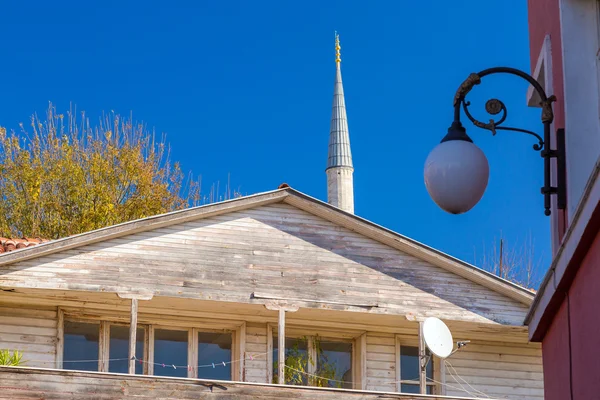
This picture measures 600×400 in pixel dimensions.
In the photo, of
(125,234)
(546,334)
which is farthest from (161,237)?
(546,334)

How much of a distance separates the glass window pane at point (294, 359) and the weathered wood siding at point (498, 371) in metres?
2.72

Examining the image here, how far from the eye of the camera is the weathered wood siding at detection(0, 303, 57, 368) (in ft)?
68.8

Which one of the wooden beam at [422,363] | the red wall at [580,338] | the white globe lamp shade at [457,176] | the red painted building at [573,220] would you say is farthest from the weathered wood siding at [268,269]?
the white globe lamp shade at [457,176]

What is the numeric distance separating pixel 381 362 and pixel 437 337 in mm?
2786

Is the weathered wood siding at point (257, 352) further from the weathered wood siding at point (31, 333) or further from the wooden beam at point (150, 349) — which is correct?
the weathered wood siding at point (31, 333)

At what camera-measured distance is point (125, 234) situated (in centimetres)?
2078

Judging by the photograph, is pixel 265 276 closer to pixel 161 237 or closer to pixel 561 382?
pixel 161 237

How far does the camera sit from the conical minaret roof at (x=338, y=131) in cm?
5819

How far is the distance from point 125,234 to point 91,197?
16.5m

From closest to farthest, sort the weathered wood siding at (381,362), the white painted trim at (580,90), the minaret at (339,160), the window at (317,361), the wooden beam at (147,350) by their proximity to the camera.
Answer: the white painted trim at (580,90) → the wooden beam at (147,350) → the window at (317,361) → the weathered wood siding at (381,362) → the minaret at (339,160)

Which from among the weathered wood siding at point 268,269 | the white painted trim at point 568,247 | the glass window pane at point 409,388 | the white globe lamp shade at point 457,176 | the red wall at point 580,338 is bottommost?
the red wall at point 580,338

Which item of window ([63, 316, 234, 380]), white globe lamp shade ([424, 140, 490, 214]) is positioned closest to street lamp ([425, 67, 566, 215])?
white globe lamp shade ([424, 140, 490, 214])

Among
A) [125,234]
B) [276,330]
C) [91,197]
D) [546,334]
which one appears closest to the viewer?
[546,334]

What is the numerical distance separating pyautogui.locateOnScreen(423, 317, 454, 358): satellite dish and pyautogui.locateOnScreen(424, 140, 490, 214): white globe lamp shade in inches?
533
